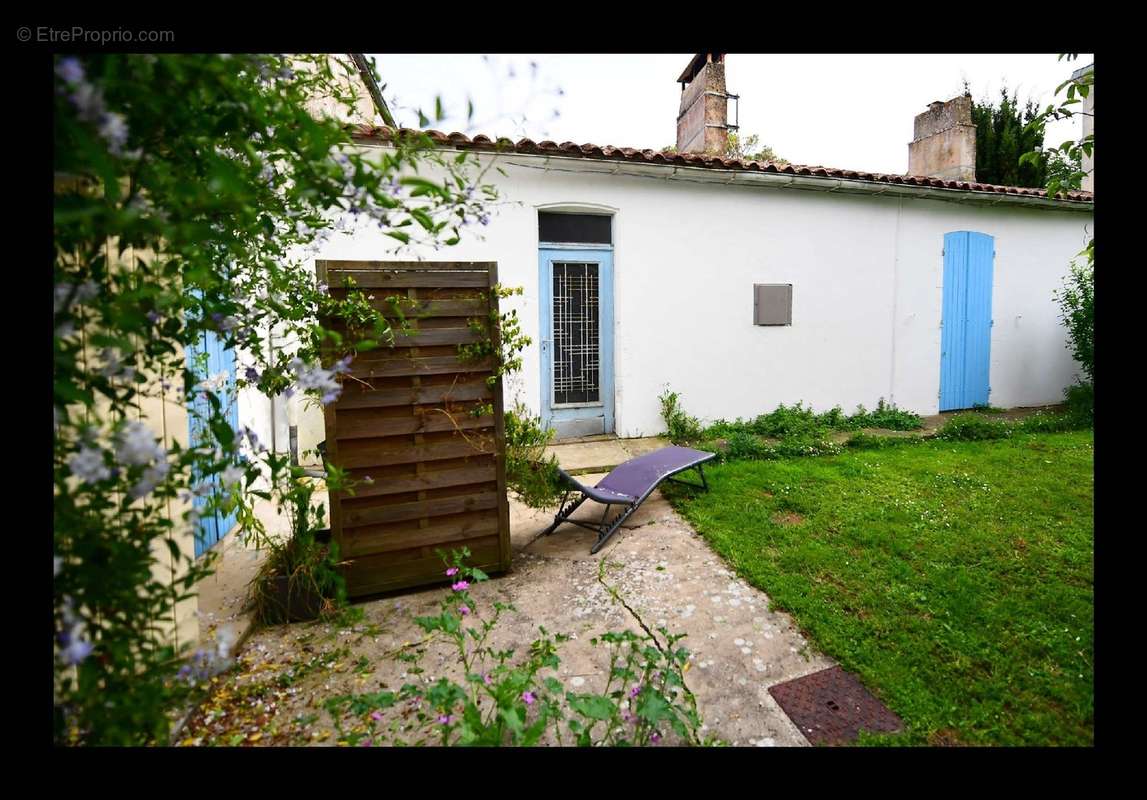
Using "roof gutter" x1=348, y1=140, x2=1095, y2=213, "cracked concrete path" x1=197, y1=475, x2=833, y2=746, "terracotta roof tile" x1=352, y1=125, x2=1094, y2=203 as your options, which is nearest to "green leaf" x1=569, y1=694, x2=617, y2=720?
"cracked concrete path" x1=197, y1=475, x2=833, y2=746

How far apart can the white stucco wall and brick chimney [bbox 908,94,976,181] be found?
4.29 feet

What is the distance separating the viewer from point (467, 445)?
3.26 m

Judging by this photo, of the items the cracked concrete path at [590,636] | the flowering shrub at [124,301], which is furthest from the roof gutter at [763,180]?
the flowering shrub at [124,301]

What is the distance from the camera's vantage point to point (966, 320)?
8.48 m

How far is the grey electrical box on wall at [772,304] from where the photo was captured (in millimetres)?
7449

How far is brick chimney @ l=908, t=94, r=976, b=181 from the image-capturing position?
929cm

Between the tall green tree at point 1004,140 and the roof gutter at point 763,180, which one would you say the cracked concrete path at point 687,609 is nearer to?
the roof gutter at point 763,180

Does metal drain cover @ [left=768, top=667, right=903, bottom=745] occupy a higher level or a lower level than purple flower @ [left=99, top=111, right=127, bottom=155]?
lower

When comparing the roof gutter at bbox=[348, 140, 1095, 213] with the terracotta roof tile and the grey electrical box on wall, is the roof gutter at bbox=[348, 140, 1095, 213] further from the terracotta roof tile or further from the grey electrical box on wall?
the grey electrical box on wall

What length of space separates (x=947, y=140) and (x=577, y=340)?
7830 mm

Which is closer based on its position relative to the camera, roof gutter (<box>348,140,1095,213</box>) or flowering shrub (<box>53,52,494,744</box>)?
flowering shrub (<box>53,52,494,744</box>)
